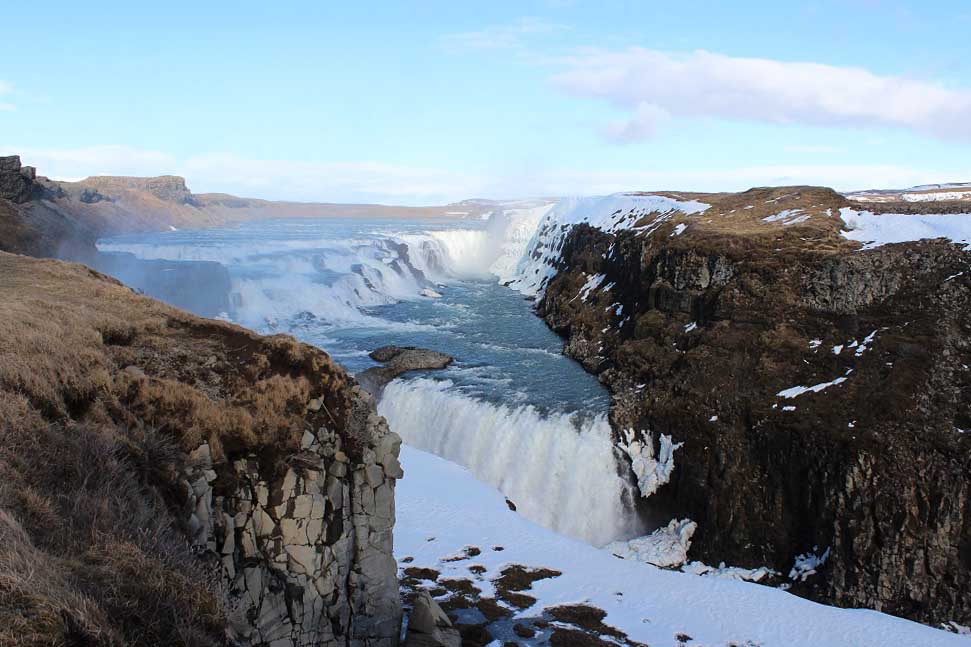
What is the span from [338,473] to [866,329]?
79.4 feet

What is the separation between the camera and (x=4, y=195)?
Result: 4759 centimetres

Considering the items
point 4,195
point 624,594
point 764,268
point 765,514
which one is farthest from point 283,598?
point 4,195

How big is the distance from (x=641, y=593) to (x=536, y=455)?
9.55m

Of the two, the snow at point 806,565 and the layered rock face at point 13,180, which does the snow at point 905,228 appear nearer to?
the snow at point 806,565

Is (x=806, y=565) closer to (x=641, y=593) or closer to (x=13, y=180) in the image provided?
(x=641, y=593)

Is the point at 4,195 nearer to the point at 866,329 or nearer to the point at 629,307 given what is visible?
the point at 629,307

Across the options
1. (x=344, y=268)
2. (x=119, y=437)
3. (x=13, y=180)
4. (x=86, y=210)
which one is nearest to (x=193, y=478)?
(x=119, y=437)

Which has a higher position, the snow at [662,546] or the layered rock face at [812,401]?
the layered rock face at [812,401]

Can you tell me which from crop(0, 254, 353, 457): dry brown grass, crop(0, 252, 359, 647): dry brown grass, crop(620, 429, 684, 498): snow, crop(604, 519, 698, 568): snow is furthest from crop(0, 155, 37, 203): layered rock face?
crop(604, 519, 698, 568): snow

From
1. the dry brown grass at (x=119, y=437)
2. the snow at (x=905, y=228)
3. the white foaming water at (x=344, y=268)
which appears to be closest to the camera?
the dry brown grass at (x=119, y=437)

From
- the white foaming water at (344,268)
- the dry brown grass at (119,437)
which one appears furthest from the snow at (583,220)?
the dry brown grass at (119,437)

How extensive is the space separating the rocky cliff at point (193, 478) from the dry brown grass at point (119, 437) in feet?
0.09

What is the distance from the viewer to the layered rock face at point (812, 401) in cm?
2044

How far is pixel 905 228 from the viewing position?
31891 mm
